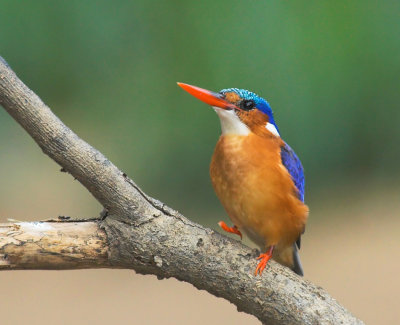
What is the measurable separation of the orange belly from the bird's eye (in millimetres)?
63

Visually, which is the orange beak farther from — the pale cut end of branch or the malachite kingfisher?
the pale cut end of branch

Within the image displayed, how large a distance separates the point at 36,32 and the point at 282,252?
220cm

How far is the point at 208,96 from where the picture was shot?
59.8 inches

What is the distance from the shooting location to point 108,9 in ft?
10.8

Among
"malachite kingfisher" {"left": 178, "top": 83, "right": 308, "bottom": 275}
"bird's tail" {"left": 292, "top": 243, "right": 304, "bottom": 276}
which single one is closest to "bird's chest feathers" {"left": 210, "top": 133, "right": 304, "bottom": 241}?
"malachite kingfisher" {"left": 178, "top": 83, "right": 308, "bottom": 275}

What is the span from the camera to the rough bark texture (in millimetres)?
1344

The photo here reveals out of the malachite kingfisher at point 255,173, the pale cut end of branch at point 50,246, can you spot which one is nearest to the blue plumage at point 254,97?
the malachite kingfisher at point 255,173

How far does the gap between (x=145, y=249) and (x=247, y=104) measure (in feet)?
1.40

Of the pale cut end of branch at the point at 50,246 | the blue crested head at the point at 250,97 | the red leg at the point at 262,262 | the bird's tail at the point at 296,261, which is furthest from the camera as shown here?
the bird's tail at the point at 296,261

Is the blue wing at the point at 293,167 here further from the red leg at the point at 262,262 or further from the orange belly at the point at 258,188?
the red leg at the point at 262,262

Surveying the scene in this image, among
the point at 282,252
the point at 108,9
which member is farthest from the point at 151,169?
the point at 282,252

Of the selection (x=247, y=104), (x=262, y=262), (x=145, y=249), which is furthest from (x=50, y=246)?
(x=247, y=104)

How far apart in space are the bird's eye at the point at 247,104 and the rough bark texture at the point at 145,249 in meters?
0.31

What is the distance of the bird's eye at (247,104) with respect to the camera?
1.57m
